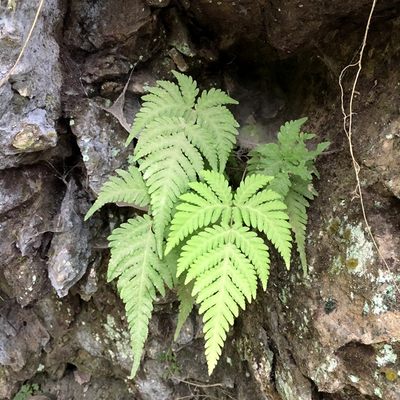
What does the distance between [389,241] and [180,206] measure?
115 centimetres

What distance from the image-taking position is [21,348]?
388 centimetres

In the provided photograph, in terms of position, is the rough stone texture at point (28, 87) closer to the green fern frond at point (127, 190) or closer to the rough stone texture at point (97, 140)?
the rough stone texture at point (97, 140)

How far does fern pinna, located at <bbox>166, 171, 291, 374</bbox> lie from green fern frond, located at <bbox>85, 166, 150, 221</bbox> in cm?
28

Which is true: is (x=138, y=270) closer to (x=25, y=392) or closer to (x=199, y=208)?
(x=199, y=208)

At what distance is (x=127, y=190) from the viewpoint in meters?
2.68

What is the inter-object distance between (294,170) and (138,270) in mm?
1103

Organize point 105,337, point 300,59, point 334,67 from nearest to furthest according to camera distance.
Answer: point 334,67 → point 300,59 → point 105,337

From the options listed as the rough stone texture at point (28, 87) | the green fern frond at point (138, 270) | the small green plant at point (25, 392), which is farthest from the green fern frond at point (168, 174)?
the small green plant at point (25, 392)

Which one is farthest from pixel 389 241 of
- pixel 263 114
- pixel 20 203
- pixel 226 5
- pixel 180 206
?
pixel 20 203

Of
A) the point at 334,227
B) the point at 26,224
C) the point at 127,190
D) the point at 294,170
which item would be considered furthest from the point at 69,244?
the point at 334,227

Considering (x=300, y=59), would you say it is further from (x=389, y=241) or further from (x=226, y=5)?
(x=389, y=241)

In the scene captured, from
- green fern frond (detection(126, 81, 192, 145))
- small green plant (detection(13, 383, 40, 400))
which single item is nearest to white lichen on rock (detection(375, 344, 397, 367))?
green fern frond (detection(126, 81, 192, 145))

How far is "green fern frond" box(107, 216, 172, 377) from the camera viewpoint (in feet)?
8.25

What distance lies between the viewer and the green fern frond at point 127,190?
2.64 metres
